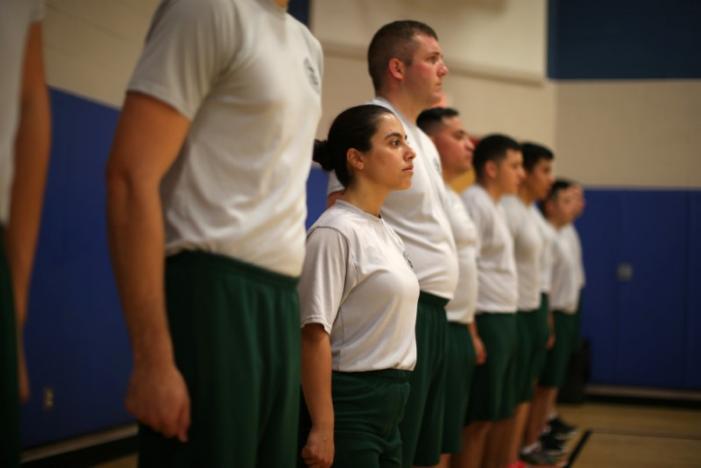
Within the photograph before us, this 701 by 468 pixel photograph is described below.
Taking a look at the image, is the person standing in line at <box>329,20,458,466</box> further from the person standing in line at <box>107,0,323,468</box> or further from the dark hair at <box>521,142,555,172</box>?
the dark hair at <box>521,142,555,172</box>

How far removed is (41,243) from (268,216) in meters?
2.90

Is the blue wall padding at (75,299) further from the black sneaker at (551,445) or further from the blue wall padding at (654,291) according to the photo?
the blue wall padding at (654,291)

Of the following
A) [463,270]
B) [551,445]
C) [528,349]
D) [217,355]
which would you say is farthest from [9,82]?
[551,445]

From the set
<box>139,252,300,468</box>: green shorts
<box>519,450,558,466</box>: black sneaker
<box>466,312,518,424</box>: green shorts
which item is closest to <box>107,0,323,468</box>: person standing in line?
<box>139,252,300,468</box>: green shorts

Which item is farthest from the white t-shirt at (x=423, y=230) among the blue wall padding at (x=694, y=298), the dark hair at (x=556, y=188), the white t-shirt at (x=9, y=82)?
the blue wall padding at (x=694, y=298)

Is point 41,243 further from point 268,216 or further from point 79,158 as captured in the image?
point 268,216

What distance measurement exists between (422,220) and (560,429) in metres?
4.06

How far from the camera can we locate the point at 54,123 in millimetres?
4320

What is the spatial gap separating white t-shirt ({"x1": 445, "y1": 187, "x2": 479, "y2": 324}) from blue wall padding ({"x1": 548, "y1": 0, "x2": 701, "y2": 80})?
5.86 metres

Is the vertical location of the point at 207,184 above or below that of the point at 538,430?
above

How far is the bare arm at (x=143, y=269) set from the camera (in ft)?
4.96

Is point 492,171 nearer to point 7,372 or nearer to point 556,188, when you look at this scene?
point 556,188

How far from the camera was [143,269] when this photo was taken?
4.97 ft

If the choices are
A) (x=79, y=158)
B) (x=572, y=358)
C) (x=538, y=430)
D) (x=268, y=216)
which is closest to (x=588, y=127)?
(x=572, y=358)
